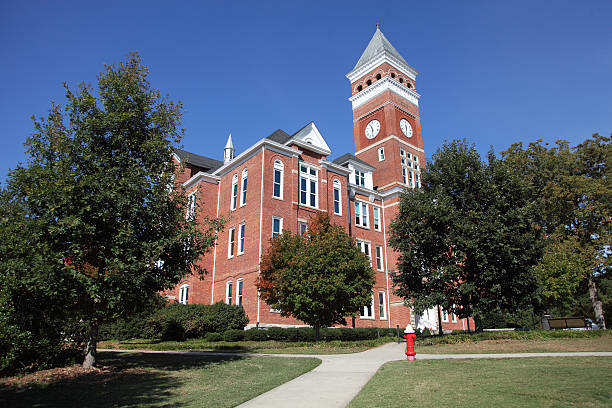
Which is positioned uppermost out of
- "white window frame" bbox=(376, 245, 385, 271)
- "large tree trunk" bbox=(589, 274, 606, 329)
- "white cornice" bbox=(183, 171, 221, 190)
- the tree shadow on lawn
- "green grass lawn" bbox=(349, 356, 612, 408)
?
"white cornice" bbox=(183, 171, 221, 190)

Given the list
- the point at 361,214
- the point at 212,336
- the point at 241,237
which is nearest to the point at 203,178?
the point at 241,237

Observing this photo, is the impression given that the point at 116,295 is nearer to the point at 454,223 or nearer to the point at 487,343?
the point at 487,343

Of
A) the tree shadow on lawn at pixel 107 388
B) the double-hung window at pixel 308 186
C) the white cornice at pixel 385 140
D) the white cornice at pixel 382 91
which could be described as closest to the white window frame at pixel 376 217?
the double-hung window at pixel 308 186

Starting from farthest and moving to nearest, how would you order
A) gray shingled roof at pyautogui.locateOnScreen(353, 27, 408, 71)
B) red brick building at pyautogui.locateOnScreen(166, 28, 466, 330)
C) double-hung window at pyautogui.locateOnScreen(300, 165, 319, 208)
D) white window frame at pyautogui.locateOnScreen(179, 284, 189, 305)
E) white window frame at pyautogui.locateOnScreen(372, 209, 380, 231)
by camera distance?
gray shingled roof at pyautogui.locateOnScreen(353, 27, 408, 71)
white window frame at pyautogui.locateOnScreen(372, 209, 380, 231)
white window frame at pyautogui.locateOnScreen(179, 284, 189, 305)
double-hung window at pyautogui.locateOnScreen(300, 165, 319, 208)
red brick building at pyautogui.locateOnScreen(166, 28, 466, 330)

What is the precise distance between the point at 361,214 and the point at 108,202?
2943 cm

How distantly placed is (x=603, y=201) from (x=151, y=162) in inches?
1194

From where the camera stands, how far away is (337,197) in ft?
116

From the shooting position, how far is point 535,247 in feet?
67.5

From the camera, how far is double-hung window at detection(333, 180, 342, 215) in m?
34.7

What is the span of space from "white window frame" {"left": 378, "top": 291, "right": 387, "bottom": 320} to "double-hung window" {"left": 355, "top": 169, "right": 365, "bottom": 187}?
35.3 ft

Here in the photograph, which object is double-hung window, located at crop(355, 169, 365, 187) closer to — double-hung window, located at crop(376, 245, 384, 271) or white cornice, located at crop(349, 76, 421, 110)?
double-hung window, located at crop(376, 245, 384, 271)

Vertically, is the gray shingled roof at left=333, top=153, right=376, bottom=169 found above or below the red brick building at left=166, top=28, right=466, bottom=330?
above

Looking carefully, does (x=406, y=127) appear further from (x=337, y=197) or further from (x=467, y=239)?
(x=467, y=239)

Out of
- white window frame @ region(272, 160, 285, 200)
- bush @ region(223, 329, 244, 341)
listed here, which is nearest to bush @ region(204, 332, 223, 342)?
bush @ region(223, 329, 244, 341)
